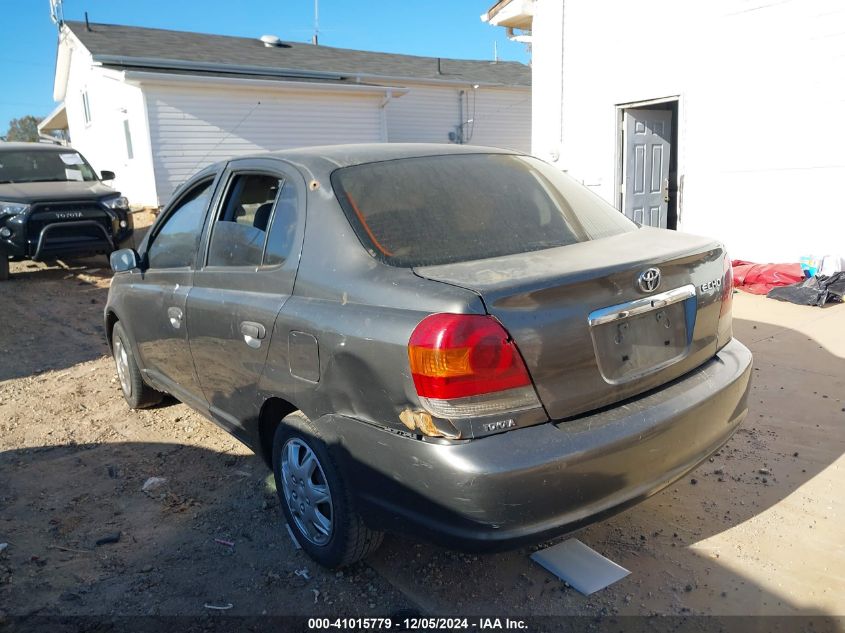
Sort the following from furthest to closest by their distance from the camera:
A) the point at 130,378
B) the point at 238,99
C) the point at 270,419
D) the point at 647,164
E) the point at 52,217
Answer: the point at 238,99 < the point at 647,164 < the point at 52,217 < the point at 130,378 < the point at 270,419

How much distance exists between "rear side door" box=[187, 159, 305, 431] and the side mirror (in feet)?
2.95

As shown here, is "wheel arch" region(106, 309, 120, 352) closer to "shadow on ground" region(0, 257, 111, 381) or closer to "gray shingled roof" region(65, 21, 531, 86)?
"shadow on ground" region(0, 257, 111, 381)

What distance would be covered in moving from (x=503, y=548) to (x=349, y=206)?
4.72 feet

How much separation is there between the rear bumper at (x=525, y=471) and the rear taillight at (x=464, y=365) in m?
0.13

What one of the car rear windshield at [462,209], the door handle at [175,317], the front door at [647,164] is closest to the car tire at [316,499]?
the car rear windshield at [462,209]

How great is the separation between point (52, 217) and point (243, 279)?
299 inches

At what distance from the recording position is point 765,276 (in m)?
7.69

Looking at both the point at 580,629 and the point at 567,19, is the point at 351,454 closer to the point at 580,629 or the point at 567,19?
the point at 580,629

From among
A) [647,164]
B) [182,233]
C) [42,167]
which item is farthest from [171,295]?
[42,167]

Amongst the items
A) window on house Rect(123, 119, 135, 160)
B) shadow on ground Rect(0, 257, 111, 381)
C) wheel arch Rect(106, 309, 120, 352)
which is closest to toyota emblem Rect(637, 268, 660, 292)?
wheel arch Rect(106, 309, 120, 352)

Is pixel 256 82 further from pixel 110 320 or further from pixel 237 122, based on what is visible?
pixel 110 320

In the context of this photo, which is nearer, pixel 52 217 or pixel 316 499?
pixel 316 499

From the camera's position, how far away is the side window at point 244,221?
10.3 feet

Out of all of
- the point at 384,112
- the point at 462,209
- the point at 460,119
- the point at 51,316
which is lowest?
the point at 51,316
